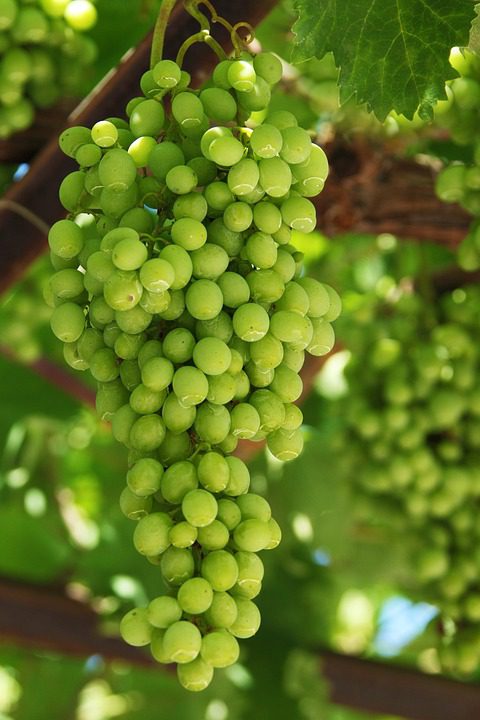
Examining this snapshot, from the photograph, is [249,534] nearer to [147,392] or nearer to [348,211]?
[147,392]

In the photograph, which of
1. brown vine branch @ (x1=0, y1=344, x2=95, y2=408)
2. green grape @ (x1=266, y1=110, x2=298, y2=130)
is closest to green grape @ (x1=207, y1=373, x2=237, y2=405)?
green grape @ (x1=266, y1=110, x2=298, y2=130)

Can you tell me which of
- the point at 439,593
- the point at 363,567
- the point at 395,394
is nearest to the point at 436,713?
the point at 363,567

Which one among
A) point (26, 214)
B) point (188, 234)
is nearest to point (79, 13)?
point (26, 214)

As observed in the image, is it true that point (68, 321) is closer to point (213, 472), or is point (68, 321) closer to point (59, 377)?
point (213, 472)

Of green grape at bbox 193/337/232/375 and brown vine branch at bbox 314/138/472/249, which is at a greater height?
green grape at bbox 193/337/232/375

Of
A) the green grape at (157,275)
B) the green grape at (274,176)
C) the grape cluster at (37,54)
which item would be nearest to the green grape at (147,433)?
the green grape at (157,275)

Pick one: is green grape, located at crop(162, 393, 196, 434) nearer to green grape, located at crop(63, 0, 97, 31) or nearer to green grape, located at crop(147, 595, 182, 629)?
green grape, located at crop(147, 595, 182, 629)

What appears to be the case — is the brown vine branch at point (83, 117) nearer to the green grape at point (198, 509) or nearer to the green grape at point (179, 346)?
the green grape at point (179, 346)

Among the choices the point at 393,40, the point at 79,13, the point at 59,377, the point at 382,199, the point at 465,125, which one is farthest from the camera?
the point at 59,377
